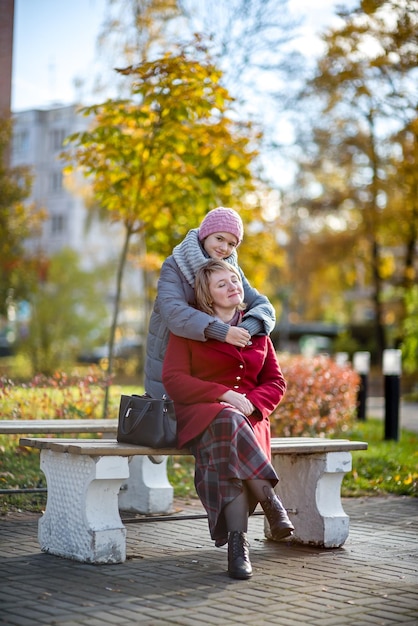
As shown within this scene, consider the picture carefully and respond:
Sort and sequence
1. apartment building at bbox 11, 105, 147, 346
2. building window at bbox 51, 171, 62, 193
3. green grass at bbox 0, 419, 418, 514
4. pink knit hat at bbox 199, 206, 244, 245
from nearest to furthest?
pink knit hat at bbox 199, 206, 244, 245 → green grass at bbox 0, 419, 418, 514 → apartment building at bbox 11, 105, 147, 346 → building window at bbox 51, 171, 62, 193

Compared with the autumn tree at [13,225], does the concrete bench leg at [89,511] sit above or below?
below

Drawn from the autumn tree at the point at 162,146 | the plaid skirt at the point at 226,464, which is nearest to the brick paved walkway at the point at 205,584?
the plaid skirt at the point at 226,464

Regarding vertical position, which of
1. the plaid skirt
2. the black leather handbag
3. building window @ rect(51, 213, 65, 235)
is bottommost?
the plaid skirt

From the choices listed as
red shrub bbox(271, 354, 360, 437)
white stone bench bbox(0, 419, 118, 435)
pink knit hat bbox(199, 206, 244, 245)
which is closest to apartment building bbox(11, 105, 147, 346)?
red shrub bbox(271, 354, 360, 437)

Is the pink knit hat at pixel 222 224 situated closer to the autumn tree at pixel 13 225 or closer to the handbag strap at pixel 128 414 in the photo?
the handbag strap at pixel 128 414

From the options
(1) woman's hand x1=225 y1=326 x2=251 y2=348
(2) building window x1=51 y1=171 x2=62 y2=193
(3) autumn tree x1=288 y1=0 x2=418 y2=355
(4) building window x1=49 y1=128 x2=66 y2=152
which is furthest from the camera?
(2) building window x1=51 y1=171 x2=62 y2=193

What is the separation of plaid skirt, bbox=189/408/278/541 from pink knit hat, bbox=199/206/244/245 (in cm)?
126

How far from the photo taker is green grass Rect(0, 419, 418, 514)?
869 centimetres

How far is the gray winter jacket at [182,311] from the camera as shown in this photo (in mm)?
6367

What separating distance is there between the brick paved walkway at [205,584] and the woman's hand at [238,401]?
2.96ft

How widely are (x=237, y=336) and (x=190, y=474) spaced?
423 centimetres

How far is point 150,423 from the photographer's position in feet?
20.1

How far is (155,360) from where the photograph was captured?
22.5 ft

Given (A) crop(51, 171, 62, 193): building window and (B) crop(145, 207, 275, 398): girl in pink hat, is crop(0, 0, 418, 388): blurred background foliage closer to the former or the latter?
(B) crop(145, 207, 275, 398): girl in pink hat
